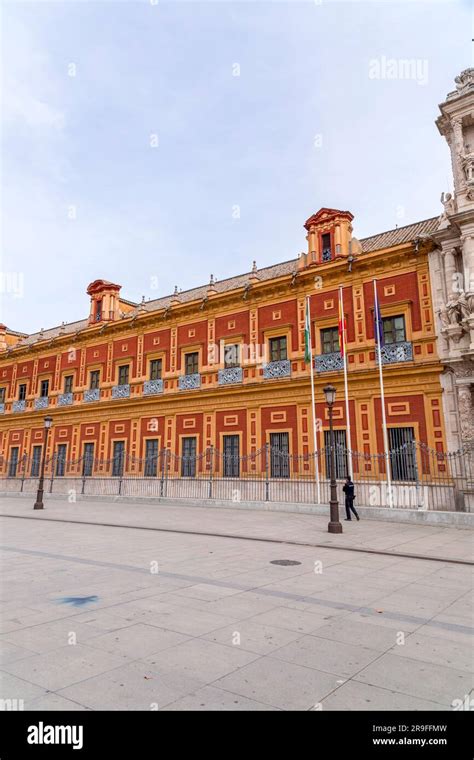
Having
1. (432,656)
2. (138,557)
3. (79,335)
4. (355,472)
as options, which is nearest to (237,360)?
(355,472)

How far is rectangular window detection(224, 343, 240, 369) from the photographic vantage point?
866 inches

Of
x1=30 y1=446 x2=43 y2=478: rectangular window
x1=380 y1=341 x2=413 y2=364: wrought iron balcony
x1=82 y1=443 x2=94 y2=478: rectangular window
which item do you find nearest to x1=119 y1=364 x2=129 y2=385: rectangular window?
x1=82 y1=443 x2=94 y2=478: rectangular window

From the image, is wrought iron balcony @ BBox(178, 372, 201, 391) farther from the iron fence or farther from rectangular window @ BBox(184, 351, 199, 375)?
the iron fence

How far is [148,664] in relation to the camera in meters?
3.74

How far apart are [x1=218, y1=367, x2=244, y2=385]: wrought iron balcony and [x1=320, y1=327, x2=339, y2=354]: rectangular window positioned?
4.09m

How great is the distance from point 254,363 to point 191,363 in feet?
13.2

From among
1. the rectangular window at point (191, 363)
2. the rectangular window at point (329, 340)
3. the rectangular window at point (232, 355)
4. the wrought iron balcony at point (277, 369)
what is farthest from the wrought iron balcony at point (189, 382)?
the rectangular window at point (329, 340)

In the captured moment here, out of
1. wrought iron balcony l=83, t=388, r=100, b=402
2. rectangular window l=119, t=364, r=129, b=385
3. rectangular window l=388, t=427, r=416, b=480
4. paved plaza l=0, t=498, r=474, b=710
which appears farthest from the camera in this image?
wrought iron balcony l=83, t=388, r=100, b=402

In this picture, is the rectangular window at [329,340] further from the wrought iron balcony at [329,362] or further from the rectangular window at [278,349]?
the rectangular window at [278,349]

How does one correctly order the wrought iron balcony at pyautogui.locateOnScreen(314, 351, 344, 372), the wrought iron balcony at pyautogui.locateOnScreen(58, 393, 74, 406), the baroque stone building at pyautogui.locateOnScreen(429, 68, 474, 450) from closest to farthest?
the baroque stone building at pyautogui.locateOnScreen(429, 68, 474, 450)
the wrought iron balcony at pyautogui.locateOnScreen(314, 351, 344, 372)
the wrought iron balcony at pyautogui.locateOnScreen(58, 393, 74, 406)

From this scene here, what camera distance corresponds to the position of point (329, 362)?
19109 mm

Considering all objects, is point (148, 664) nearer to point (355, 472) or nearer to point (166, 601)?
point (166, 601)

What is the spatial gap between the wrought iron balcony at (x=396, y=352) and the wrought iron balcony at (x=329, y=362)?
1.70 meters
